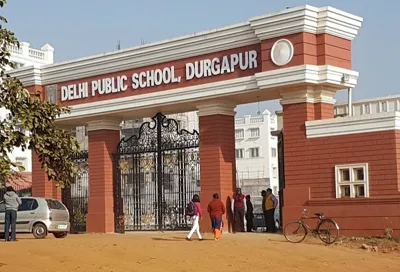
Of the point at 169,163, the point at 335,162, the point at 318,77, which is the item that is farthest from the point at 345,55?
the point at 169,163

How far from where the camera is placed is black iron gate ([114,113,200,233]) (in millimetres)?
27688

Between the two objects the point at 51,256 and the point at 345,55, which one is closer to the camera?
the point at 51,256

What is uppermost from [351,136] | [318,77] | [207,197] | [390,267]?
[318,77]

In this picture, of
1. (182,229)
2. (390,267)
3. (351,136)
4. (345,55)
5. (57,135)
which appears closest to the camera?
(57,135)

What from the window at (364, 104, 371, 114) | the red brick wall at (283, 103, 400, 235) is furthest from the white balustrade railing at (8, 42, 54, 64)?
the red brick wall at (283, 103, 400, 235)

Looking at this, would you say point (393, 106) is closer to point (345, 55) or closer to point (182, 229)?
point (345, 55)

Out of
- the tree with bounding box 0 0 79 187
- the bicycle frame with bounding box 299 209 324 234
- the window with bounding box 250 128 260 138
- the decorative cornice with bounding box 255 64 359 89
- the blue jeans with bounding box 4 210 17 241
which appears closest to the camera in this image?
the tree with bounding box 0 0 79 187

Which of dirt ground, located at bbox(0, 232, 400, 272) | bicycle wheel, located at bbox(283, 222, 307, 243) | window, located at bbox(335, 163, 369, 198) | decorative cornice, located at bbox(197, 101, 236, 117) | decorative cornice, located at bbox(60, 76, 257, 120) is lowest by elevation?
dirt ground, located at bbox(0, 232, 400, 272)

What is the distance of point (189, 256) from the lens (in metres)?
18.1

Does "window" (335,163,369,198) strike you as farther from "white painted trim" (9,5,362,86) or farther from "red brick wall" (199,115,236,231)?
"red brick wall" (199,115,236,231)

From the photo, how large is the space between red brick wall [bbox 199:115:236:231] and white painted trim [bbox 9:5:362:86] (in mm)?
2480

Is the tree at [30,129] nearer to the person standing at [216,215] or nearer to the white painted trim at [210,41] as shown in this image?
the person standing at [216,215]

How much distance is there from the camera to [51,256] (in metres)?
17.5

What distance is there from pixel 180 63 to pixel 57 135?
1238cm
